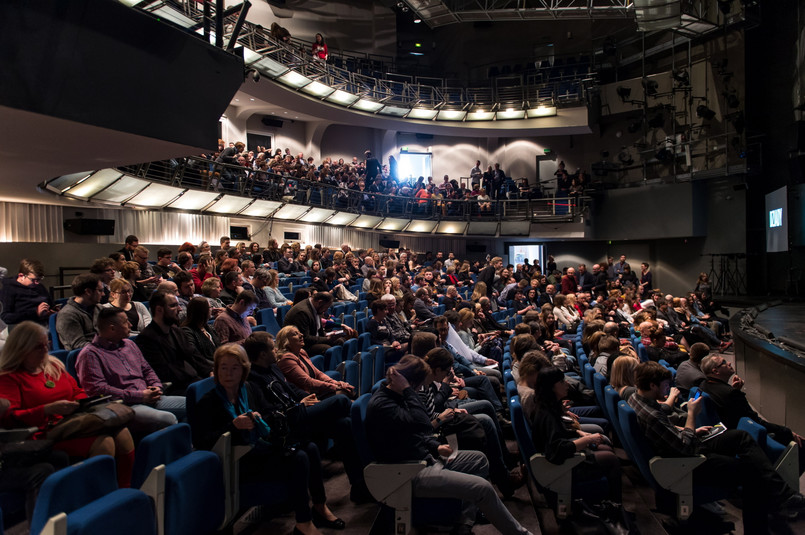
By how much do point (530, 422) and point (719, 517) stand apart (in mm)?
1124

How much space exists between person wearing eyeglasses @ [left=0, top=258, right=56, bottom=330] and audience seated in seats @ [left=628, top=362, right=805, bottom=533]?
4268 mm

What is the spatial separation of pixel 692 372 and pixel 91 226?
8.36 meters

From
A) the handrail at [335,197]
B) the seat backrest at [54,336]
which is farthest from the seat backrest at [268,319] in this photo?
the handrail at [335,197]

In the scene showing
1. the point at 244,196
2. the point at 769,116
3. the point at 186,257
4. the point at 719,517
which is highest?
the point at 769,116

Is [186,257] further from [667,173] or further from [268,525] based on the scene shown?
[667,173]

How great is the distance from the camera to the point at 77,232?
27.2ft

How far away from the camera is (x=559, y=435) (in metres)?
2.73

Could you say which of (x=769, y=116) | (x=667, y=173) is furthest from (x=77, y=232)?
(x=769, y=116)

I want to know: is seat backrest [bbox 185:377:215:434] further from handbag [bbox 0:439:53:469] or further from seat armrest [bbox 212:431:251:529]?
handbag [bbox 0:439:53:469]

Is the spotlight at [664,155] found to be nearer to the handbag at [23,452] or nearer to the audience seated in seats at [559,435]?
the audience seated in seats at [559,435]

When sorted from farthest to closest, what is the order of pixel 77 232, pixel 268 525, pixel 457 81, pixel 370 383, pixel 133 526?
pixel 457 81
pixel 77 232
pixel 370 383
pixel 268 525
pixel 133 526

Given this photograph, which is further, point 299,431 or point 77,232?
point 77,232

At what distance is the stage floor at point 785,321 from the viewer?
18.6ft

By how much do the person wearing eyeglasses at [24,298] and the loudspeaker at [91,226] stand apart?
4.43 meters
